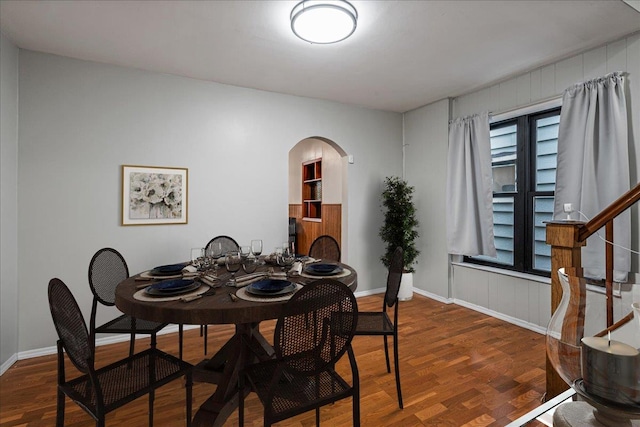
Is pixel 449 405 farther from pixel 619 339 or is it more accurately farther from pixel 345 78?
pixel 345 78

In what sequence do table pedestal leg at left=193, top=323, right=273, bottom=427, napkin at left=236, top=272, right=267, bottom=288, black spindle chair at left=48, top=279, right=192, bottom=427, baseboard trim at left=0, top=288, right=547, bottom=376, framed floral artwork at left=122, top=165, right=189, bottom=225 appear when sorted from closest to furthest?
black spindle chair at left=48, top=279, right=192, bottom=427
table pedestal leg at left=193, top=323, right=273, bottom=427
napkin at left=236, top=272, right=267, bottom=288
baseboard trim at left=0, top=288, right=547, bottom=376
framed floral artwork at left=122, top=165, right=189, bottom=225

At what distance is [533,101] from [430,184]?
158 centimetres

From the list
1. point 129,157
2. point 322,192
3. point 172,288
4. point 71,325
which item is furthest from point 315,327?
point 322,192

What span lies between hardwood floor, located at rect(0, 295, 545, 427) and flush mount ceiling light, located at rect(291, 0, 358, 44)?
2598 millimetres

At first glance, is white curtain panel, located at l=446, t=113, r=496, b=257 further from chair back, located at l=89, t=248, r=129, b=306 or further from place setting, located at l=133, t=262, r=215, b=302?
chair back, located at l=89, t=248, r=129, b=306

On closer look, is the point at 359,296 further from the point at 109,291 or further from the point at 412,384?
the point at 109,291

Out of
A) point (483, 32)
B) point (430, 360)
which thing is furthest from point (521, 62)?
point (430, 360)

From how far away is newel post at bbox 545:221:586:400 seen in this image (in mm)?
1977

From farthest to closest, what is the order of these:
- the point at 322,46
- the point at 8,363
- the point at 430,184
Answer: the point at 430,184
the point at 322,46
the point at 8,363

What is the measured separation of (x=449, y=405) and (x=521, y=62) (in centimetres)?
319

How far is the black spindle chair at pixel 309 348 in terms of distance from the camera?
1.37 m

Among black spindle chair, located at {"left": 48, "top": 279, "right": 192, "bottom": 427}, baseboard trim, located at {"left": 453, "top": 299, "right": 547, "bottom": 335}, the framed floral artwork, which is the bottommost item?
baseboard trim, located at {"left": 453, "top": 299, "right": 547, "bottom": 335}

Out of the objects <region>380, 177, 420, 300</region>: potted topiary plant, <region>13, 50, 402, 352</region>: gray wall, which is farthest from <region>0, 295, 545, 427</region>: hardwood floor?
<region>380, 177, 420, 300</region>: potted topiary plant

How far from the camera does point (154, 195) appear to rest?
131 inches
